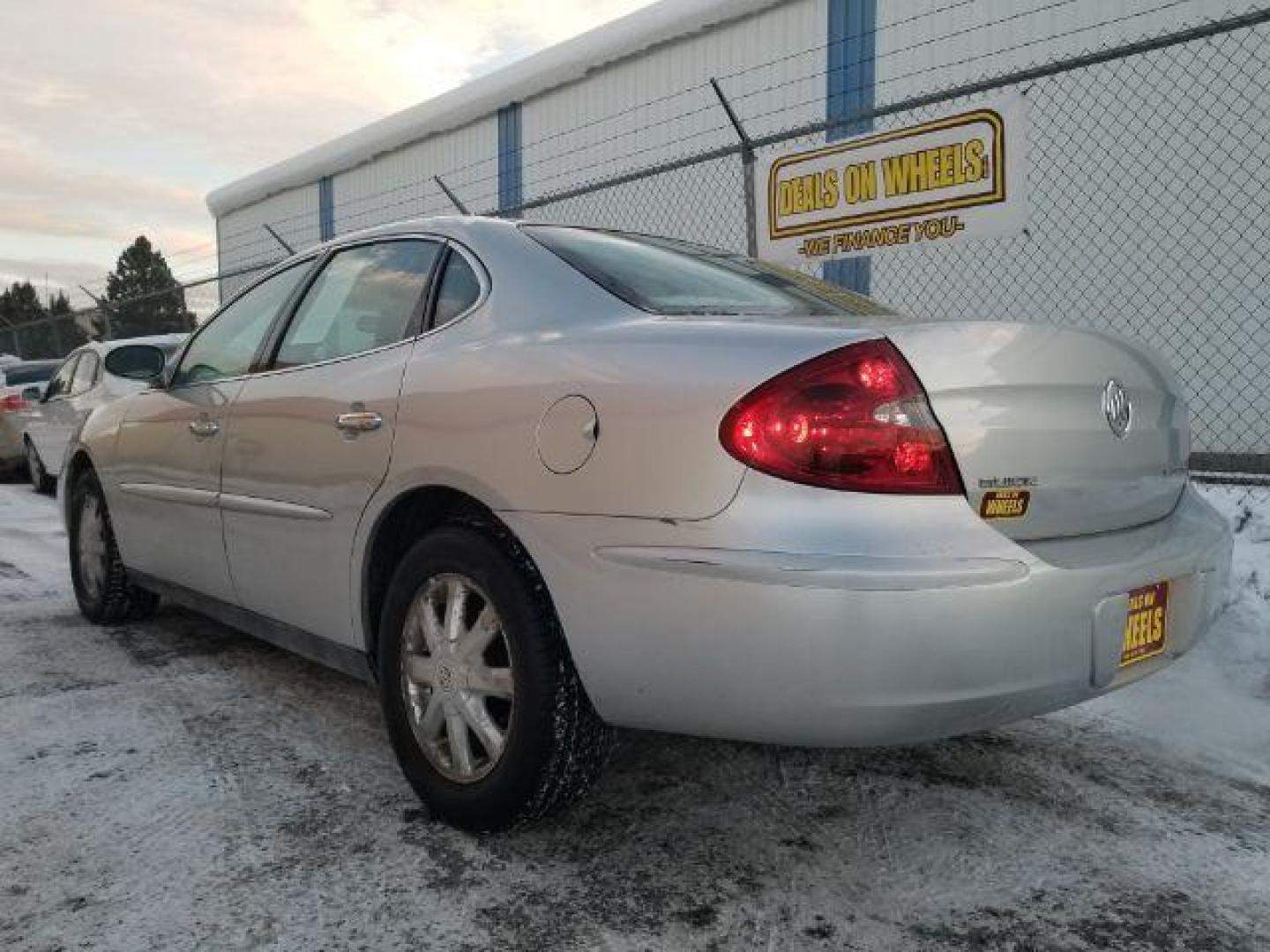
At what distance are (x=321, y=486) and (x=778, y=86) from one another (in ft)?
26.8

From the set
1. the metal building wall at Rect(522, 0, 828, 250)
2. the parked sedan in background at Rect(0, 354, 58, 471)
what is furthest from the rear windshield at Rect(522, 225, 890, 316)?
the parked sedan in background at Rect(0, 354, 58, 471)

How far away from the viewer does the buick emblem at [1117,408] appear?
2.32 metres

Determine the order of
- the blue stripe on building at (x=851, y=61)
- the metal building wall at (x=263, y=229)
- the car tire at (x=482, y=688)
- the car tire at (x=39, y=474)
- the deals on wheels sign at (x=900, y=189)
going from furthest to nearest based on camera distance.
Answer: the metal building wall at (x=263, y=229)
the car tire at (x=39, y=474)
the blue stripe on building at (x=851, y=61)
the deals on wheels sign at (x=900, y=189)
the car tire at (x=482, y=688)

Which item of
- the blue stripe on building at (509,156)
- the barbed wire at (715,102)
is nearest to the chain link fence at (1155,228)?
the barbed wire at (715,102)

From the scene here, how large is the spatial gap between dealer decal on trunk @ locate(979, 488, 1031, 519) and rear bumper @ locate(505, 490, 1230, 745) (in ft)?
0.15

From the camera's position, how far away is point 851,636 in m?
1.91

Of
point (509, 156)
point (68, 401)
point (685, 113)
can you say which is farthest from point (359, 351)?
point (509, 156)

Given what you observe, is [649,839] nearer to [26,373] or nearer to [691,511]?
[691,511]

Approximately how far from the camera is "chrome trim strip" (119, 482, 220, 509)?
3.53 meters

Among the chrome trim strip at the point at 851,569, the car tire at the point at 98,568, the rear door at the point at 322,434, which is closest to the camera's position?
the chrome trim strip at the point at 851,569

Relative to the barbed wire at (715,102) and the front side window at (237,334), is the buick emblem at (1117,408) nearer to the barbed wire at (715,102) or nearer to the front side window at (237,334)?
the front side window at (237,334)

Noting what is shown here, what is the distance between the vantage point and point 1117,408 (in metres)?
2.35

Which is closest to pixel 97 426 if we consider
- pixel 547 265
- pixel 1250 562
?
pixel 547 265

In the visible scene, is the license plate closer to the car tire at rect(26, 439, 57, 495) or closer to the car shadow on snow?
the car shadow on snow
